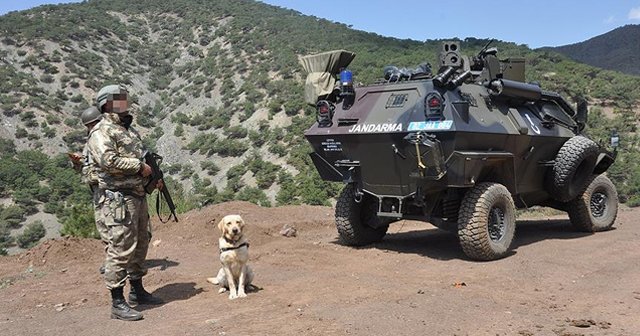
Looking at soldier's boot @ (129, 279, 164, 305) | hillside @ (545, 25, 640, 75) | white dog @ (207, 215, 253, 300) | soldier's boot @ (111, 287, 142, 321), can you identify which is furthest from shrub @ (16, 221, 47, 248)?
hillside @ (545, 25, 640, 75)

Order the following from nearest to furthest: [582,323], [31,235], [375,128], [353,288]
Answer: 1. [582,323]
2. [353,288]
3. [375,128]
4. [31,235]

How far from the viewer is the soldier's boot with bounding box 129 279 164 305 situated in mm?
5904

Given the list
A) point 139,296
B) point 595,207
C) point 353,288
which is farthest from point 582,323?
point 595,207

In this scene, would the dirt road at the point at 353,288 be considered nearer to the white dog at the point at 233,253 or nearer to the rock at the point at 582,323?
the rock at the point at 582,323

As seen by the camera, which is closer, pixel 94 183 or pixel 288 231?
pixel 94 183

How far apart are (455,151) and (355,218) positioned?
2159mm

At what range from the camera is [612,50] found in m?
66.6

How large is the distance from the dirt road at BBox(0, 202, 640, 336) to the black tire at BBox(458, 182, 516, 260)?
230mm

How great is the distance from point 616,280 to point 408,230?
4964mm

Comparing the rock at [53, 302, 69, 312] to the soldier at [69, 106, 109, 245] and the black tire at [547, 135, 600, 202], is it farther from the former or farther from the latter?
the black tire at [547, 135, 600, 202]

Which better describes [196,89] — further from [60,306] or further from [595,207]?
[60,306]

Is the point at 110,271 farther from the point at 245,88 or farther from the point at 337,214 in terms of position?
the point at 245,88

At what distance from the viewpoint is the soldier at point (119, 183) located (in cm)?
539

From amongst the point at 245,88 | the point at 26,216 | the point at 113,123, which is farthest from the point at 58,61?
the point at 113,123
